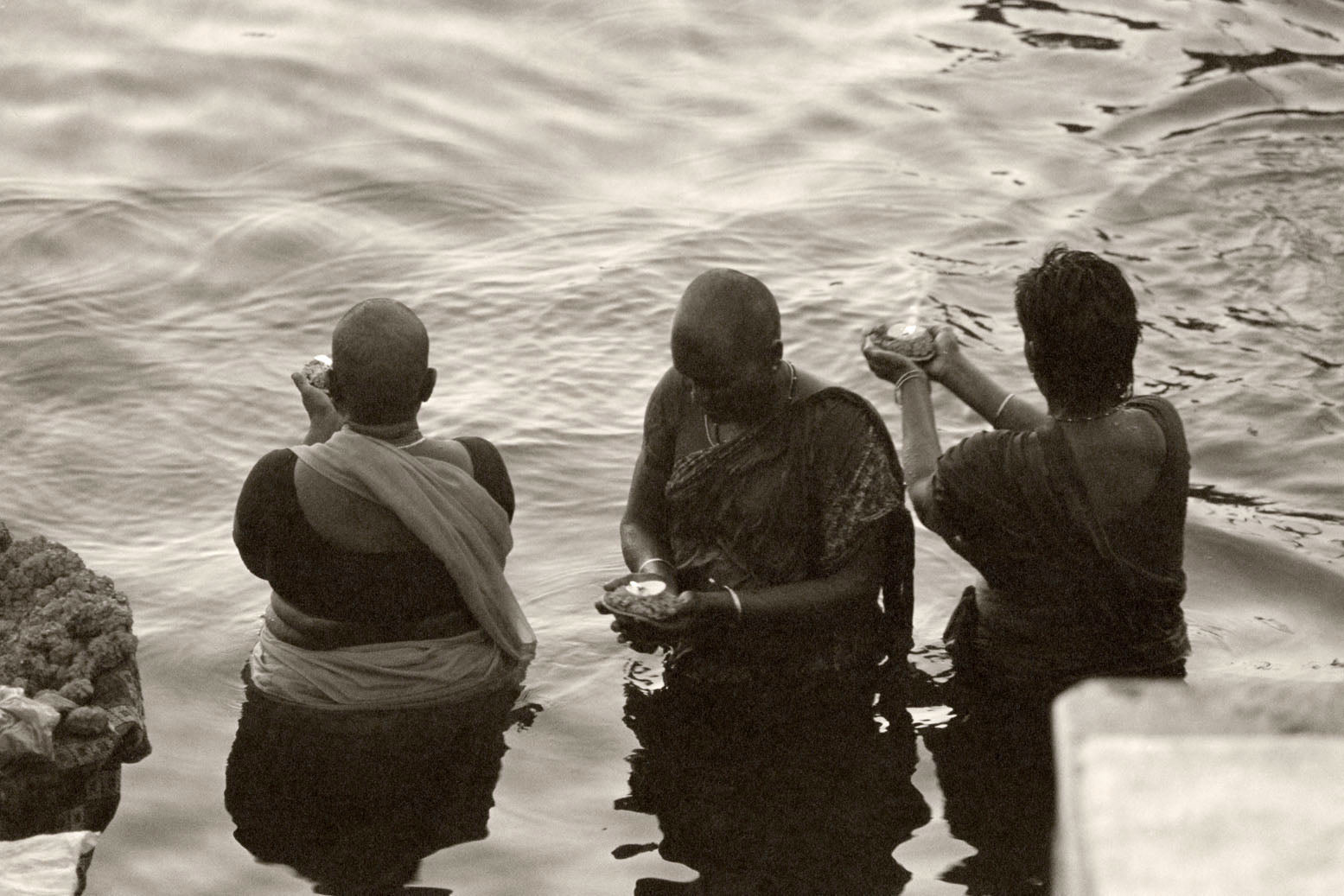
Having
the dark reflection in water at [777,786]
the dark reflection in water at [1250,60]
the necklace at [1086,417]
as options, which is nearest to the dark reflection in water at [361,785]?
the dark reflection in water at [777,786]

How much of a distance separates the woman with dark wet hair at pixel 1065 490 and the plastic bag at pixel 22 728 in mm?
2708

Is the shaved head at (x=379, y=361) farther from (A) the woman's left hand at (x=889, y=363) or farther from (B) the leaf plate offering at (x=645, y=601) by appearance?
(A) the woman's left hand at (x=889, y=363)

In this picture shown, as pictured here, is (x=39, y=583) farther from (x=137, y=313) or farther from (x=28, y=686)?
(x=137, y=313)

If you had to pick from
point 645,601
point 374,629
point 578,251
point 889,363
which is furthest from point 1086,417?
point 578,251

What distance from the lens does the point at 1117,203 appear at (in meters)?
10.9

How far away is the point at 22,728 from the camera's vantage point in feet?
17.6

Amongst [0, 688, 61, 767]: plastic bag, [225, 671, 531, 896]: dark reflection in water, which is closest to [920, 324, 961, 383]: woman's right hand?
[225, 671, 531, 896]: dark reflection in water

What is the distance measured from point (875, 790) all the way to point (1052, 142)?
6.94 m

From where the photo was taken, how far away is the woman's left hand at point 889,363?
571 centimetres

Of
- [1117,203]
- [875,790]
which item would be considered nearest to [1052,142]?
[1117,203]

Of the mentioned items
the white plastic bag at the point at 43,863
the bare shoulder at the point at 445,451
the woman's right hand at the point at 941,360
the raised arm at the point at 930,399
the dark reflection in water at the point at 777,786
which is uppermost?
the woman's right hand at the point at 941,360

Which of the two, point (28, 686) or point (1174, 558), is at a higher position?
point (1174, 558)

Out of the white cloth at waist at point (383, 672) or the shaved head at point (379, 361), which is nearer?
the shaved head at point (379, 361)

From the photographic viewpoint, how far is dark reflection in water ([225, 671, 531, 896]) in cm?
559
